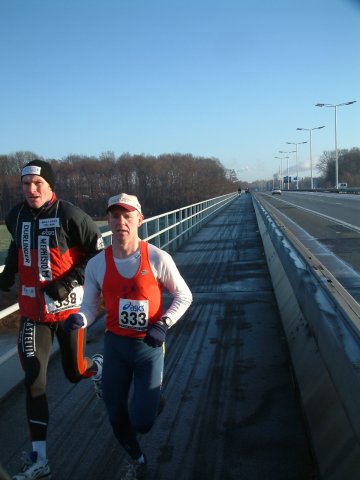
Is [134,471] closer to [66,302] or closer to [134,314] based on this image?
[134,314]

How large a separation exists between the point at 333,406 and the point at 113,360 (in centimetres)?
137

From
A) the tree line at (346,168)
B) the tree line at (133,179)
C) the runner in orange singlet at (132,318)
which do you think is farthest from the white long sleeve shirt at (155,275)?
the tree line at (346,168)

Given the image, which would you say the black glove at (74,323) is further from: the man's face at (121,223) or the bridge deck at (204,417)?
the bridge deck at (204,417)

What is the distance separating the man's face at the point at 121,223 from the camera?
2820 millimetres

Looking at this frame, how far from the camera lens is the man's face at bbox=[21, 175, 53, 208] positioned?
3.23 meters

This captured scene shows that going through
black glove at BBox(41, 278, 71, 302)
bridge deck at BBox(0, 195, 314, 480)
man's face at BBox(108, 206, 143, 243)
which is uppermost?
man's face at BBox(108, 206, 143, 243)

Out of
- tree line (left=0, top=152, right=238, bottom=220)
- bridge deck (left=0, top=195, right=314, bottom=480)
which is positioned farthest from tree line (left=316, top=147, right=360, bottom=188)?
bridge deck (left=0, top=195, right=314, bottom=480)

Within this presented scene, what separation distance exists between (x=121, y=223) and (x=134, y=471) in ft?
5.17

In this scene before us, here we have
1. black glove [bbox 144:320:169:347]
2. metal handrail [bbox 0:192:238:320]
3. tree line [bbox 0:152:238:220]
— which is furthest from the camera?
tree line [bbox 0:152:238:220]

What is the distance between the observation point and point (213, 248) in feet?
48.3

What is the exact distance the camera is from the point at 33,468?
9.30ft

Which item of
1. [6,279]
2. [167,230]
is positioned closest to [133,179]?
[167,230]

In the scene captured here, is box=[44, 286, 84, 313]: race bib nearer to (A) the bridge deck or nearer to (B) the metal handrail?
(A) the bridge deck

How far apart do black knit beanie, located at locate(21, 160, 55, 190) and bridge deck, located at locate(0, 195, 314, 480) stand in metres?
1.93
